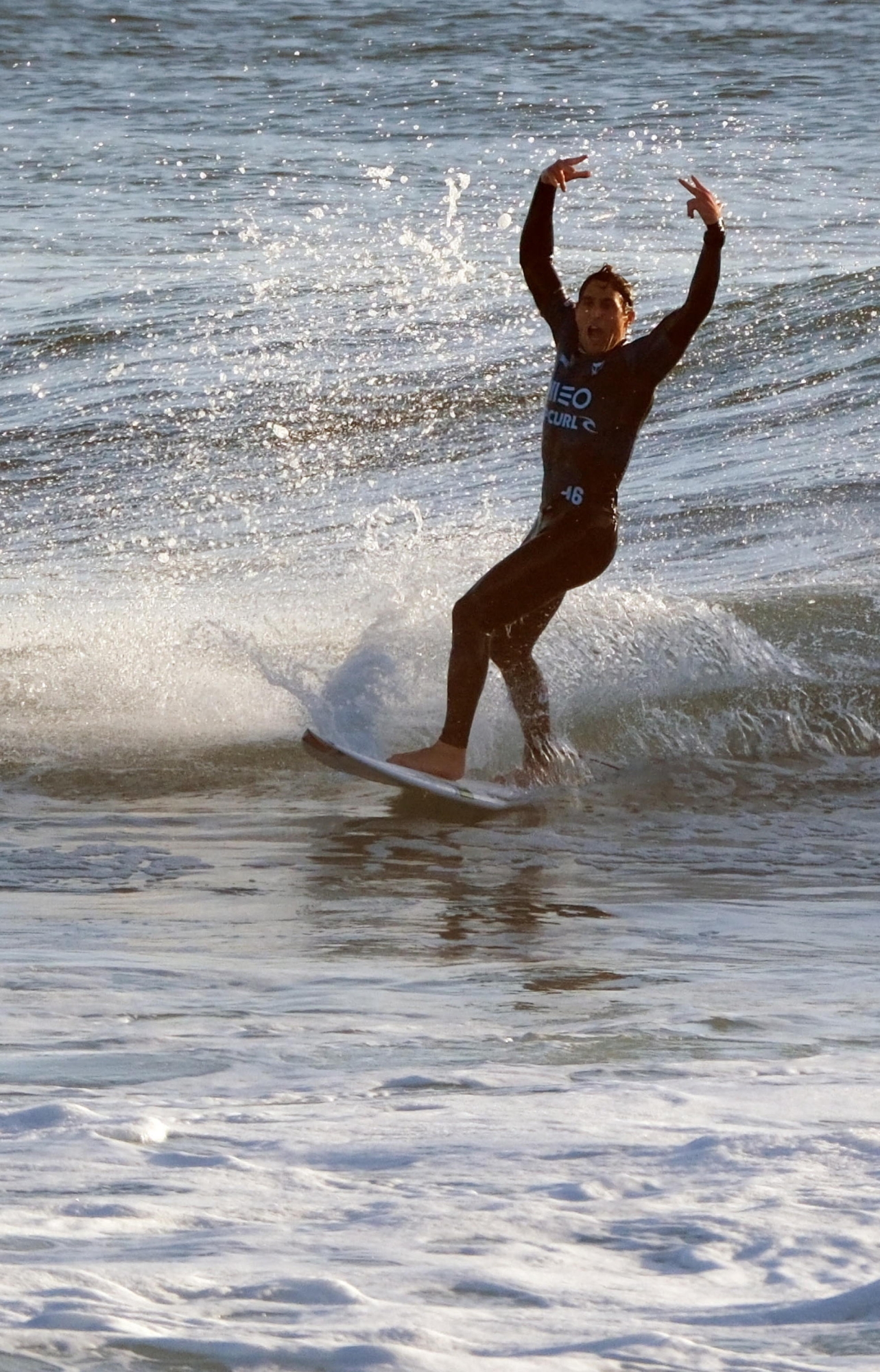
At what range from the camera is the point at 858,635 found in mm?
9125

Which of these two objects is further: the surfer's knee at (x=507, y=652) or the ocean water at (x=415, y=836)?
the surfer's knee at (x=507, y=652)

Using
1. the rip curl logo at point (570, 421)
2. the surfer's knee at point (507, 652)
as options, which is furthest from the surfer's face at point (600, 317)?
the surfer's knee at point (507, 652)

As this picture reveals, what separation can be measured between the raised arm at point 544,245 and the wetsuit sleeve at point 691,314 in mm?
419

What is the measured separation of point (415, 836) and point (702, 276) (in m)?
2.16

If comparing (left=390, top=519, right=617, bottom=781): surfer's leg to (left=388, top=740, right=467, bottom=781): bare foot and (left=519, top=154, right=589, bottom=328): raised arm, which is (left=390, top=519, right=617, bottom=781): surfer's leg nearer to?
(left=388, top=740, right=467, bottom=781): bare foot

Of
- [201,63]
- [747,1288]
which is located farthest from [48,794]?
[201,63]

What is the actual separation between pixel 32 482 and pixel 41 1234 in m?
11.3

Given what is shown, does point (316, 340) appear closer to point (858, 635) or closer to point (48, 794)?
point (858, 635)

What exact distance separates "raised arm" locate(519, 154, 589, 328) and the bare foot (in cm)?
156

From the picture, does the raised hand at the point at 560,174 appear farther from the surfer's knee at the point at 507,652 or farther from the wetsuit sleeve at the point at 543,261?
the surfer's knee at the point at 507,652

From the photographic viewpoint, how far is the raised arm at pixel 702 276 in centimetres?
588

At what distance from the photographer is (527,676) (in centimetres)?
673

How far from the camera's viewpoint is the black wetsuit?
244 inches

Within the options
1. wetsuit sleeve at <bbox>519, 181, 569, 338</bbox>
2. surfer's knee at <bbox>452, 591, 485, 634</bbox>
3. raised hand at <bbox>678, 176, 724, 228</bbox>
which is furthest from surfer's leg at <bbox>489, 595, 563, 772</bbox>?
raised hand at <bbox>678, 176, 724, 228</bbox>
